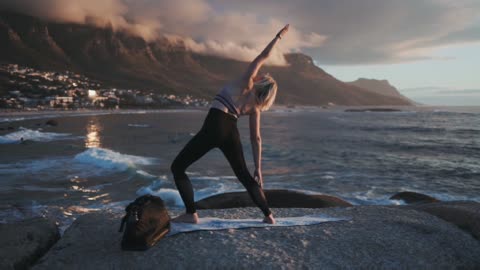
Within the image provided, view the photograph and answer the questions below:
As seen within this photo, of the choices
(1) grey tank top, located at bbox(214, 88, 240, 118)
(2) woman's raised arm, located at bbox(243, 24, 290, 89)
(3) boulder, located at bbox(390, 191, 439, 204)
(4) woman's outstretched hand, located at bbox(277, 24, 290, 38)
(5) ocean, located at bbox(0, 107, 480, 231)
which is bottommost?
(5) ocean, located at bbox(0, 107, 480, 231)

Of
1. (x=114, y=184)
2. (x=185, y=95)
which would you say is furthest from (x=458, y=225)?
(x=185, y=95)

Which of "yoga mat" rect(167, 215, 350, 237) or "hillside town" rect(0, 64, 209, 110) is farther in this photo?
"hillside town" rect(0, 64, 209, 110)

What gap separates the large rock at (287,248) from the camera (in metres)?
4.08

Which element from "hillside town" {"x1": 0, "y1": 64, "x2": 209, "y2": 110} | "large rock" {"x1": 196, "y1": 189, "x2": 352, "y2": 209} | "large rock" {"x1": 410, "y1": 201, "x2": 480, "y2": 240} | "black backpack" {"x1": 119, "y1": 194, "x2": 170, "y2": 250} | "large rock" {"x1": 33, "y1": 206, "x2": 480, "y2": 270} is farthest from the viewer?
"hillside town" {"x1": 0, "y1": 64, "x2": 209, "y2": 110}

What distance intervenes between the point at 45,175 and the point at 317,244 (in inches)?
512

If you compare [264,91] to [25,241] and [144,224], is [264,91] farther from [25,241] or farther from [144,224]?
[25,241]

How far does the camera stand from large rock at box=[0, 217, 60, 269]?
432 cm

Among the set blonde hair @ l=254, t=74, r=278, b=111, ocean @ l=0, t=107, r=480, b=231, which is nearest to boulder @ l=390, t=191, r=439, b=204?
ocean @ l=0, t=107, r=480, b=231

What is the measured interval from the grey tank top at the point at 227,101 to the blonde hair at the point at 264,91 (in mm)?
288

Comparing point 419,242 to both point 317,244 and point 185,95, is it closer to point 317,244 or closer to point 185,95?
point 317,244

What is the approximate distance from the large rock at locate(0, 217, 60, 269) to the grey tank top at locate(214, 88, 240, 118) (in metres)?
2.92

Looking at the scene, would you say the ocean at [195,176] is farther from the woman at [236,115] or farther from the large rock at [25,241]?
the woman at [236,115]

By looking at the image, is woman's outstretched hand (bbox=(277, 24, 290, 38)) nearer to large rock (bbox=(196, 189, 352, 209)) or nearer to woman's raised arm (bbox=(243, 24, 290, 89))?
woman's raised arm (bbox=(243, 24, 290, 89))

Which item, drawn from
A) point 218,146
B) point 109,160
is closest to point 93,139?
point 109,160
